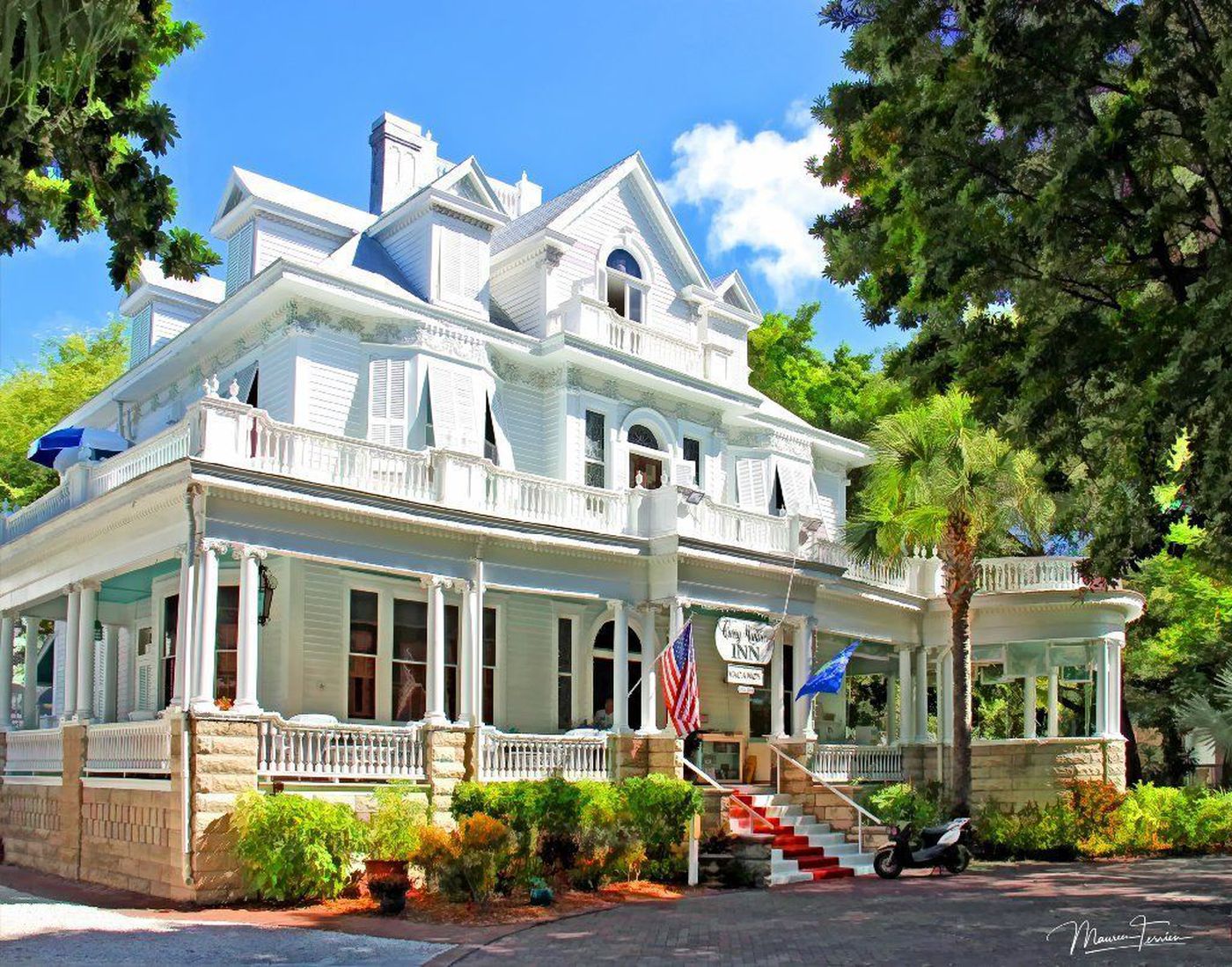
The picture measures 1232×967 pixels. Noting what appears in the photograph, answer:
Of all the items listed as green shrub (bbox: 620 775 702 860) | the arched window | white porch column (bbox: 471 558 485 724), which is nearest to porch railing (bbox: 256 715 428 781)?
white porch column (bbox: 471 558 485 724)

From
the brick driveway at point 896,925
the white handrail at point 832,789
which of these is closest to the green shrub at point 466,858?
the brick driveway at point 896,925

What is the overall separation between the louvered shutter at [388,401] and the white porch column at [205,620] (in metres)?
5.39

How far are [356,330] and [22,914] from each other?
11.5 meters

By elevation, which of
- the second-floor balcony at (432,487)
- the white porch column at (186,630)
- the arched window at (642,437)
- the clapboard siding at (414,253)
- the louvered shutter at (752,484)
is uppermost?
the clapboard siding at (414,253)

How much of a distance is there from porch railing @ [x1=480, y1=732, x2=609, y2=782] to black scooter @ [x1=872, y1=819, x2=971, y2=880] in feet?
16.3

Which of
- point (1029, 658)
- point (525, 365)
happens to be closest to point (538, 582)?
point (525, 365)

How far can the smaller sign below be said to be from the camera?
24.7 m

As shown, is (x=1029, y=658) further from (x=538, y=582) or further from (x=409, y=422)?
(x=409, y=422)

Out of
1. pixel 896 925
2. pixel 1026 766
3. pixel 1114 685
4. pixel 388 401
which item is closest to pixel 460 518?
pixel 388 401

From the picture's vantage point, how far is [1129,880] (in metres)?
21.5

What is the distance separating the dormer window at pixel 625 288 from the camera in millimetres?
28562

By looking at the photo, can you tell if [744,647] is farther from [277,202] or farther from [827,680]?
[277,202]

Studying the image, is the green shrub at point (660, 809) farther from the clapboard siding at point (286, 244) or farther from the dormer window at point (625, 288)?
the clapboard siding at point (286, 244)

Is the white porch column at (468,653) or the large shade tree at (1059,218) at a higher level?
the large shade tree at (1059,218)
